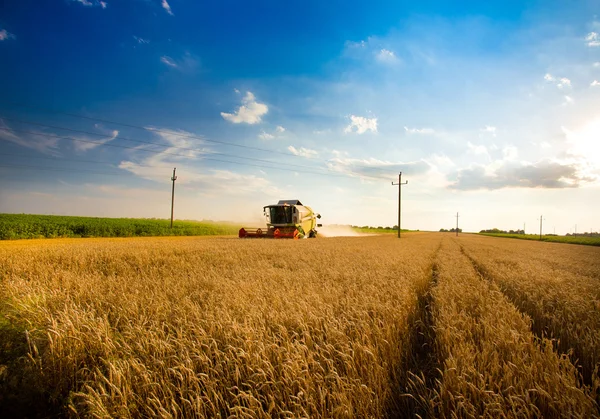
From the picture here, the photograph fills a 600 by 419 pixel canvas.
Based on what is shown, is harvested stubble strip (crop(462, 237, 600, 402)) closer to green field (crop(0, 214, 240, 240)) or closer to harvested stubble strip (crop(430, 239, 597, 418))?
harvested stubble strip (crop(430, 239, 597, 418))

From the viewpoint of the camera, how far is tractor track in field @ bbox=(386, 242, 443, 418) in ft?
7.29

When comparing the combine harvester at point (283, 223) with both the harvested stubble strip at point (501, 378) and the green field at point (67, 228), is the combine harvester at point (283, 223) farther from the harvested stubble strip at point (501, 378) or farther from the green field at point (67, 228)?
the harvested stubble strip at point (501, 378)

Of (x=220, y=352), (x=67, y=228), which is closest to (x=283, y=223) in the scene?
(x=67, y=228)

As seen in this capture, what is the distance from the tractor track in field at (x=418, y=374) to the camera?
7.29ft

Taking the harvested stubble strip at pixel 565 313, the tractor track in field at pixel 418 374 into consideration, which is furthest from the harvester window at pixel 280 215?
the tractor track in field at pixel 418 374

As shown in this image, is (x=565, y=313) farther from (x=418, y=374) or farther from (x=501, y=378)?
(x=418, y=374)

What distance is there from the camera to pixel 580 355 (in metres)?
3.27

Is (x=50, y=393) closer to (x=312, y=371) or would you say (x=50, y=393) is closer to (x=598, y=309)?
(x=312, y=371)

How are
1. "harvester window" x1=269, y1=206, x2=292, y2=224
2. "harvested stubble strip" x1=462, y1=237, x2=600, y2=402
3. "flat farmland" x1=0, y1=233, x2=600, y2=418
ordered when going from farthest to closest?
"harvester window" x1=269, y1=206, x2=292, y2=224 → "harvested stubble strip" x1=462, y1=237, x2=600, y2=402 → "flat farmland" x1=0, y1=233, x2=600, y2=418

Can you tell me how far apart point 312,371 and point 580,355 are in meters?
3.33

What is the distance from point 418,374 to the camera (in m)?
2.87

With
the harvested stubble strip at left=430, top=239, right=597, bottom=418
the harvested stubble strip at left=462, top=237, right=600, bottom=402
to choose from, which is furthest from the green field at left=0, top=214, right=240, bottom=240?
the harvested stubble strip at left=462, top=237, right=600, bottom=402

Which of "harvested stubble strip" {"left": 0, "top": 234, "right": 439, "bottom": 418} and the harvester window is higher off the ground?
the harvester window

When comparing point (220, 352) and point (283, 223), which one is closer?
point (220, 352)
